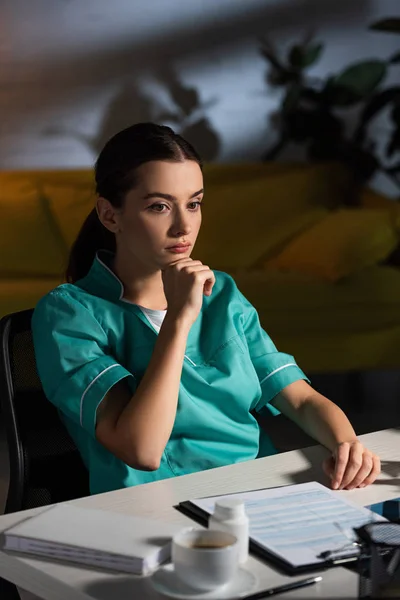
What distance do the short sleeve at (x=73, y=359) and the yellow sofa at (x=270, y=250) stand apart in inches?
89.3

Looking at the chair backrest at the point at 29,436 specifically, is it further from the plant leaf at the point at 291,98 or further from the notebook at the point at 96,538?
the plant leaf at the point at 291,98

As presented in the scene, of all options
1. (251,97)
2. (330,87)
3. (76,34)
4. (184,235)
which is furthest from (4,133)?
(184,235)

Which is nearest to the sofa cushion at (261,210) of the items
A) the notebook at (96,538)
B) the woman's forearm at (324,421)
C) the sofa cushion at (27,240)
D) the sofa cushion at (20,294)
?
the sofa cushion at (27,240)

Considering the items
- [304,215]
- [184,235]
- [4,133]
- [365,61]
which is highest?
[365,61]

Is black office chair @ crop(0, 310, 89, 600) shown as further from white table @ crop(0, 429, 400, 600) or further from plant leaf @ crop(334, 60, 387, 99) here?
plant leaf @ crop(334, 60, 387, 99)

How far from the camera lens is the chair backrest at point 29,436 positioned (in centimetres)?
151

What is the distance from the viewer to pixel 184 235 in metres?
1.51

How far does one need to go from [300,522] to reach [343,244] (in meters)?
2.86

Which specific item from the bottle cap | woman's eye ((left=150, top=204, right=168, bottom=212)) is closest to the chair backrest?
woman's eye ((left=150, top=204, right=168, bottom=212))

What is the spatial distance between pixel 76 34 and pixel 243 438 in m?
3.61

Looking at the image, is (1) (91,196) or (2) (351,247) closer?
(2) (351,247)

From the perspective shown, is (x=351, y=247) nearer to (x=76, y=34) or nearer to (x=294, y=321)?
(x=294, y=321)

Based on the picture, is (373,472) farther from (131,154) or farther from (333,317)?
(333,317)

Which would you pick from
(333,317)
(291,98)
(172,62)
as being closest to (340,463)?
(333,317)
